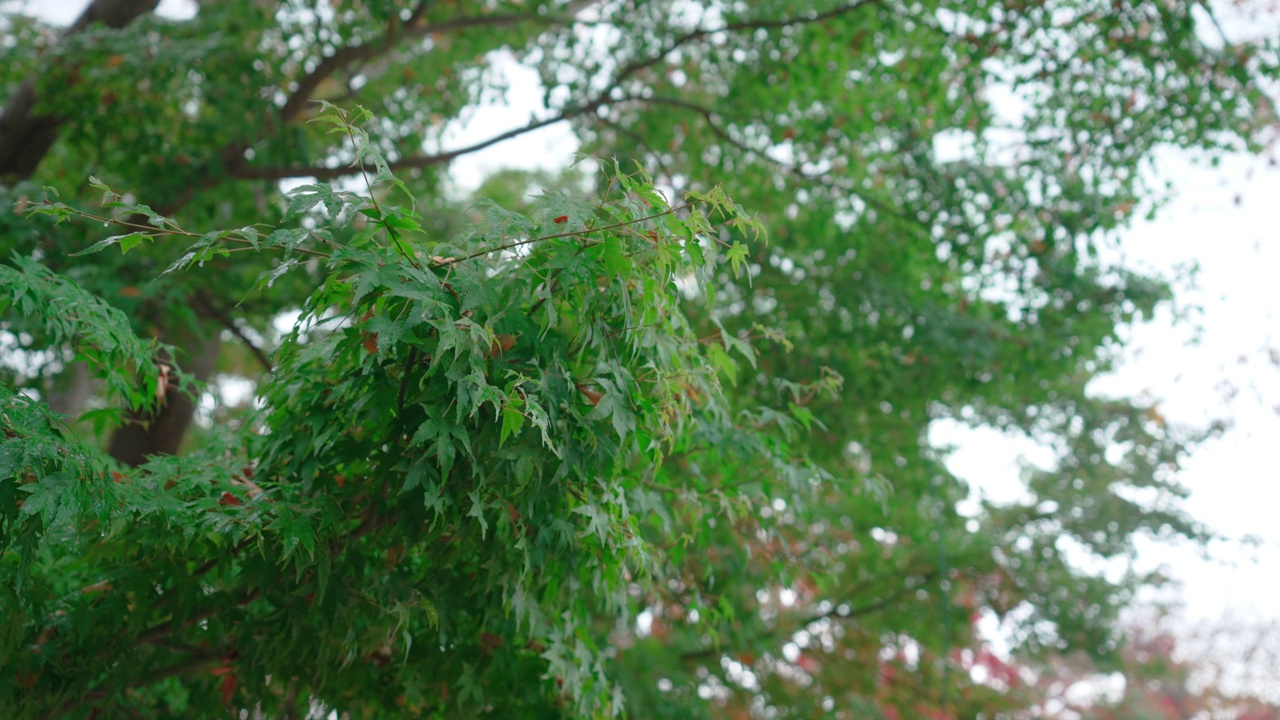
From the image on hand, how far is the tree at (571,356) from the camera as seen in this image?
2.54 metres

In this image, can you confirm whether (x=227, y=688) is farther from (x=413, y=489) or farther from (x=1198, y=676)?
(x=1198, y=676)

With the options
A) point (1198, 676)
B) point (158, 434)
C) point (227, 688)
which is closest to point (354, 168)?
point (158, 434)

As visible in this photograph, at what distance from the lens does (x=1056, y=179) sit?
635cm

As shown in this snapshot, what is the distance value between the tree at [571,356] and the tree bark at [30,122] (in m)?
0.03

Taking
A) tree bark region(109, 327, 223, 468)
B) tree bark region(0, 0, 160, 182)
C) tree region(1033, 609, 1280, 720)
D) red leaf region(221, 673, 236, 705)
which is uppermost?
tree region(1033, 609, 1280, 720)

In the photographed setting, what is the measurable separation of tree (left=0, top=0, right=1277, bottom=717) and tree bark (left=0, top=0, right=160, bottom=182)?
26 millimetres

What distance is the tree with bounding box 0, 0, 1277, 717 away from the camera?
100 inches

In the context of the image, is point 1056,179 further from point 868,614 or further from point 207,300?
point 207,300

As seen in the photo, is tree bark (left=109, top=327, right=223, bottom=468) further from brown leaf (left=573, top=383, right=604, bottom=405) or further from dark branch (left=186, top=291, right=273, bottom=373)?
brown leaf (left=573, top=383, right=604, bottom=405)

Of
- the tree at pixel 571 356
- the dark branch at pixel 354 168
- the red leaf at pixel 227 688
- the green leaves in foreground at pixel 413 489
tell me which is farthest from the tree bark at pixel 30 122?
the red leaf at pixel 227 688

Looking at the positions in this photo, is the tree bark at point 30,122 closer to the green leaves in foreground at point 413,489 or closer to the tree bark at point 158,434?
the tree bark at point 158,434

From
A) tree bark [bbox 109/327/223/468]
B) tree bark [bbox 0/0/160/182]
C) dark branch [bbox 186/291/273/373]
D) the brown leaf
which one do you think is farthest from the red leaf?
tree bark [bbox 0/0/160/182]

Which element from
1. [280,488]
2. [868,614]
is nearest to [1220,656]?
[868,614]

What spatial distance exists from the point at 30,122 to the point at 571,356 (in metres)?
5.41
